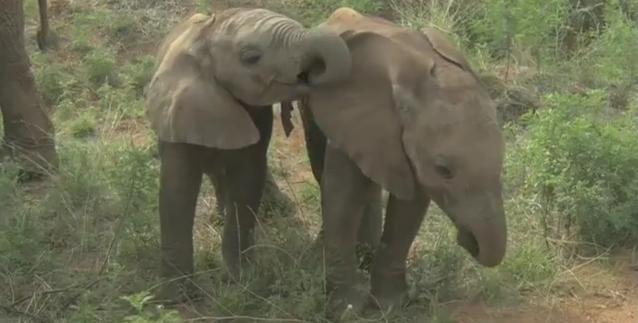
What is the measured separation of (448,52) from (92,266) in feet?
6.13

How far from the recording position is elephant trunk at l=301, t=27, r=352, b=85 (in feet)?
14.8

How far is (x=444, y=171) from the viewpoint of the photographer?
14.6 ft

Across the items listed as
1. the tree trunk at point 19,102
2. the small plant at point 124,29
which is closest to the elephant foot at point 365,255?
the tree trunk at point 19,102

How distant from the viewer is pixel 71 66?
852 cm

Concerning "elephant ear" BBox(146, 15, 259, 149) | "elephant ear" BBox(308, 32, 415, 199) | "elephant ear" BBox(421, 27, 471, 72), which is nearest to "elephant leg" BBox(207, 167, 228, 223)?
"elephant ear" BBox(146, 15, 259, 149)

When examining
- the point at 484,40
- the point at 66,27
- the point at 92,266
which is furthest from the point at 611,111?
the point at 66,27

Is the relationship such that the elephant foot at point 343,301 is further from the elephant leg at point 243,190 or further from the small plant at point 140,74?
the small plant at point 140,74

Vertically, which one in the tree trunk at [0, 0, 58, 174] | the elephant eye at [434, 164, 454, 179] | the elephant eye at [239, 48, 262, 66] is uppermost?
the elephant eye at [239, 48, 262, 66]

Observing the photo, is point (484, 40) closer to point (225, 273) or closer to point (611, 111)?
point (611, 111)

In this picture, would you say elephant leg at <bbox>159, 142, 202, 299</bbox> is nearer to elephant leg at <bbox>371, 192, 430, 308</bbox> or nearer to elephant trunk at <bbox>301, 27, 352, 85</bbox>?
elephant trunk at <bbox>301, 27, 352, 85</bbox>

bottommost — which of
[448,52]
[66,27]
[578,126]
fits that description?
[66,27]

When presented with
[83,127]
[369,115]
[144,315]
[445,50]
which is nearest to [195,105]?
[369,115]

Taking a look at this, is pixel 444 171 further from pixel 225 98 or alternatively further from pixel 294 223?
pixel 294 223

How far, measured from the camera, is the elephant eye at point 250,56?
15.5 ft
